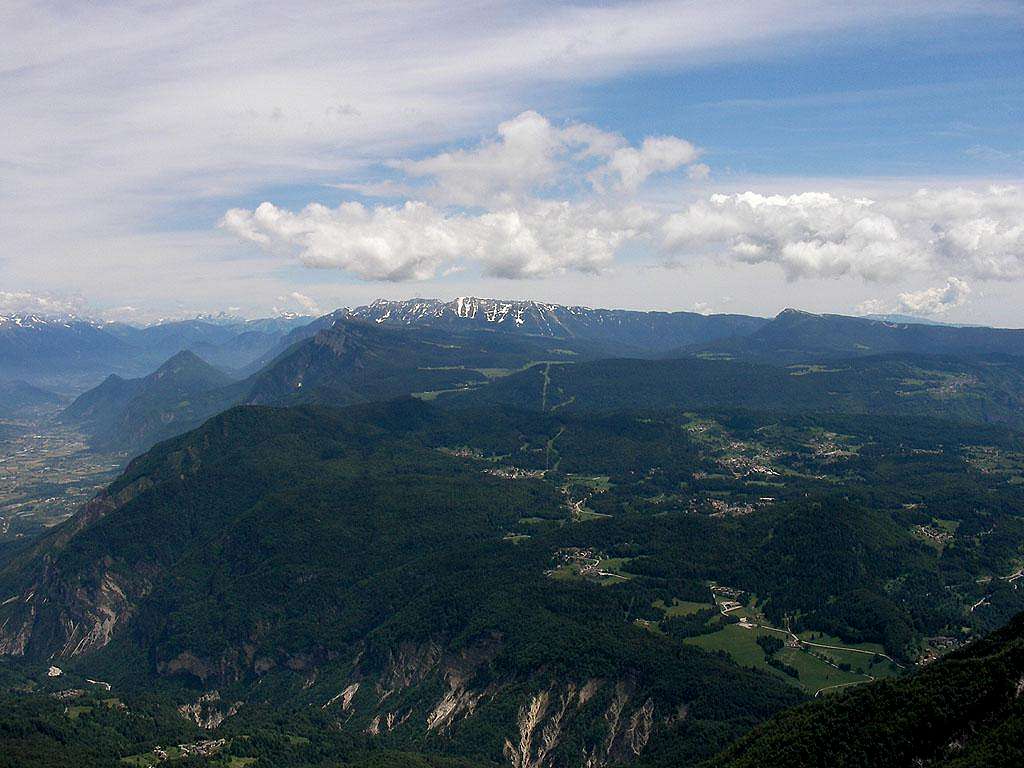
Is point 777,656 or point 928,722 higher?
point 928,722

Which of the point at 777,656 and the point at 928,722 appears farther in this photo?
the point at 777,656

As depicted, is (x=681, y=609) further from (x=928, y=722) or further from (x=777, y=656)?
(x=928, y=722)

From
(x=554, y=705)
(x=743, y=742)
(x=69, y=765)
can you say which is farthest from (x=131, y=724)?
(x=743, y=742)

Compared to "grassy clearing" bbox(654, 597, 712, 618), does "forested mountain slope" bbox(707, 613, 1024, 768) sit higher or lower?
higher

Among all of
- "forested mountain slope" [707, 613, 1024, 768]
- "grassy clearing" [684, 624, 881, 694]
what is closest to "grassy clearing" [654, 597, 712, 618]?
"grassy clearing" [684, 624, 881, 694]

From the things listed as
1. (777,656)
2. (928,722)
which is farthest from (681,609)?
(928,722)

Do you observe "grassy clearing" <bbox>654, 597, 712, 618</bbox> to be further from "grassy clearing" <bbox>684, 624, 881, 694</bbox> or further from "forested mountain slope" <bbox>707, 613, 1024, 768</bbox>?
"forested mountain slope" <bbox>707, 613, 1024, 768</bbox>

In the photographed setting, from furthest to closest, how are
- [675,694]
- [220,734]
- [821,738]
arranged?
[220,734], [675,694], [821,738]

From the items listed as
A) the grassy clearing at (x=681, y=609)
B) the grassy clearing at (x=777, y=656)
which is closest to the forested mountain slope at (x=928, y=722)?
the grassy clearing at (x=777, y=656)

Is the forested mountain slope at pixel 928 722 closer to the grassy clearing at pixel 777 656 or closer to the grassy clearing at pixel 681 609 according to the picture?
the grassy clearing at pixel 777 656

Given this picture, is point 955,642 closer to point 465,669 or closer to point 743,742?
point 743,742

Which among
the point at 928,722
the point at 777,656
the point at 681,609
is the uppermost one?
the point at 928,722
